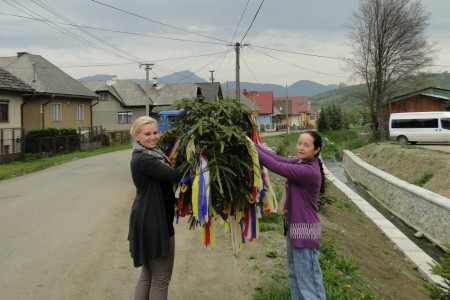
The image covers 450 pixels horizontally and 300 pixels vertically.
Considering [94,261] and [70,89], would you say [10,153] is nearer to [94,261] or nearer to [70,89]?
[70,89]

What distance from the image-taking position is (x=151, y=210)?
344 cm

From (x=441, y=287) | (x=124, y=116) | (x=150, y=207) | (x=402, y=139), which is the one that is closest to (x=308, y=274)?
(x=441, y=287)

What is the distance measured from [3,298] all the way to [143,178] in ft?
8.67

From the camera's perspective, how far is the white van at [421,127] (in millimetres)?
28156

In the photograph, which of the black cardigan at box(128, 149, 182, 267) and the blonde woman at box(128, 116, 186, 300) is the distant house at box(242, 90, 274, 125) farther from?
the black cardigan at box(128, 149, 182, 267)

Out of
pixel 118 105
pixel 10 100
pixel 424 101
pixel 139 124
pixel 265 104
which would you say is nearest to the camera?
pixel 139 124

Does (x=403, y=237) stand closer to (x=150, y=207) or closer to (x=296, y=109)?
(x=150, y=207)

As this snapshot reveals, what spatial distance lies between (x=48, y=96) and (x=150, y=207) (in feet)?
97.2

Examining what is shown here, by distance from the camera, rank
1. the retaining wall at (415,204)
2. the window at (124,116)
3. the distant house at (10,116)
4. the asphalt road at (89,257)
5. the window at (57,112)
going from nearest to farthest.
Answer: the asphalt road at (89,257) < the retaining wall at (415,204) < the distant house at (10,116) < the window at (57,112) < the window at (124,116)

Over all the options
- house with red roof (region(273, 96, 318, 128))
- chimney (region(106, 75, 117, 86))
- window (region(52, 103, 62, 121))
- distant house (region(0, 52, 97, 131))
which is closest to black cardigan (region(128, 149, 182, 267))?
distant house (region(0, 52, 97, 131))

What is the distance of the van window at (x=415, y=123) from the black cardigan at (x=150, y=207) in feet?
95.2

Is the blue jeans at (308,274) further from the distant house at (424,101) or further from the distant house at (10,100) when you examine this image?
the distant house at (424,101)

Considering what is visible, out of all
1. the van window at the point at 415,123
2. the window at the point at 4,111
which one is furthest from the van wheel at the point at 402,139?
the window at the point at 4,111

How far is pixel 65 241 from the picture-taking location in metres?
6.96
